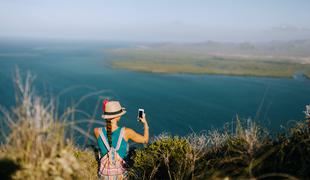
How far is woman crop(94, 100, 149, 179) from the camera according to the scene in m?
3.94

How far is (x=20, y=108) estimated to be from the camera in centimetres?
230

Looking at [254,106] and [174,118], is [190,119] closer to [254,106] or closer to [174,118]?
[174,118]

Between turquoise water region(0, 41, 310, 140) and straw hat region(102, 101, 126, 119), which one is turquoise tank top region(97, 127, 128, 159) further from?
turquoise water region(0, 41, 310, 140)

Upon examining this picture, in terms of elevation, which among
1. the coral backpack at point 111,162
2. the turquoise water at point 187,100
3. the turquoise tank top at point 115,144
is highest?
the turquoise tank top at point 115,144

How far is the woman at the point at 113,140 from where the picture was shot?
3.94 meters

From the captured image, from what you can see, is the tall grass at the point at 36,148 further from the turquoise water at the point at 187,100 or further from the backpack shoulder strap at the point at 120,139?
the turquoise water at the point at 187,100

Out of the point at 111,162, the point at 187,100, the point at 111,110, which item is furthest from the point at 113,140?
the point at 187,100

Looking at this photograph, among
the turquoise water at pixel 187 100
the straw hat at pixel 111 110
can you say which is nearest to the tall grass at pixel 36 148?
the straw hat at pixel 111 110

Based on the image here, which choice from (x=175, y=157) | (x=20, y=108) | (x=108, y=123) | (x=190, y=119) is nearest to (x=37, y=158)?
(x=20, y=108)

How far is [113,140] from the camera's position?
399cm

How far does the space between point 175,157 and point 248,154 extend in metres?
1.84

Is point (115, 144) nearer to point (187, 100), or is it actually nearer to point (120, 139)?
point (120, 139)

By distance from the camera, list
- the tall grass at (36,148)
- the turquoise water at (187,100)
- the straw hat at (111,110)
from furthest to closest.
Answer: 1. the turquoise water at (187,100)
2. the straw hat at (111,110)
3. the tall grass at (36,148)

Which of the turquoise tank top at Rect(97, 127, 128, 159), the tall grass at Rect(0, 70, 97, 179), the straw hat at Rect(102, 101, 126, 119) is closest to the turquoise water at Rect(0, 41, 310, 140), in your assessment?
the turquoise tank top at Rect(97, 127, 128, 159)
